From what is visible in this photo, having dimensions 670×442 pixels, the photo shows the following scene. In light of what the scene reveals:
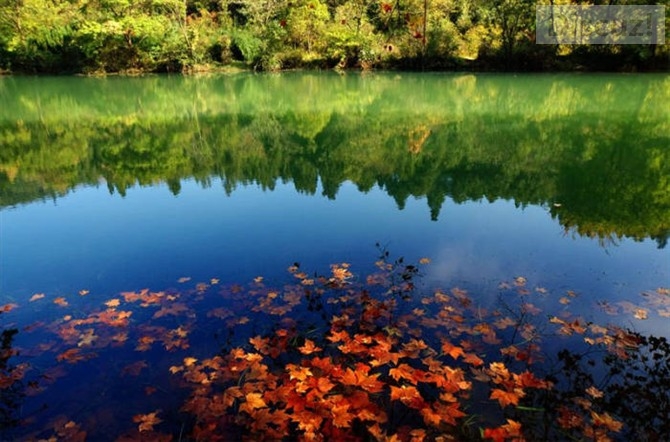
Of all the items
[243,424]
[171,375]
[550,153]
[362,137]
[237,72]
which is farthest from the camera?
[237,72]

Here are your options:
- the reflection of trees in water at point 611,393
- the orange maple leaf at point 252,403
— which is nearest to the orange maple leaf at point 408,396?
the reflection of trees in water at point 611,393

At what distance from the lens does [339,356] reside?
4746 mm

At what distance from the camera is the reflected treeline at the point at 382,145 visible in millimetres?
10344

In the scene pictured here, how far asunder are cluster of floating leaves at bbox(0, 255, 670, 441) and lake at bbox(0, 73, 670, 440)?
2 cm

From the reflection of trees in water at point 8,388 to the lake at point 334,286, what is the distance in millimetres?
27

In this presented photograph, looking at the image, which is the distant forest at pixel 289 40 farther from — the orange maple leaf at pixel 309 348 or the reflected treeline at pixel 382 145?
the orange maple leaf at pixel 309 348

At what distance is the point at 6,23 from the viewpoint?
40.7m

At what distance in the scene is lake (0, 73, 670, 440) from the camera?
4.06m

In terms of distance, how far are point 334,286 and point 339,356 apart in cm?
153

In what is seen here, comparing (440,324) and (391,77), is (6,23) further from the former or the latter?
(440,324)

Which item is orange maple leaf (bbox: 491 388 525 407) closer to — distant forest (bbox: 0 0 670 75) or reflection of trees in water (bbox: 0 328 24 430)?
reflection of trees in water (bbox: 0 328 24 430)

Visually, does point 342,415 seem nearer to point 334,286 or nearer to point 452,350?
point 452,350

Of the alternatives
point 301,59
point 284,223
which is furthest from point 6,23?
point 284,223

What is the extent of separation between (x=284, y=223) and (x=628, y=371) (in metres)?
5.76
